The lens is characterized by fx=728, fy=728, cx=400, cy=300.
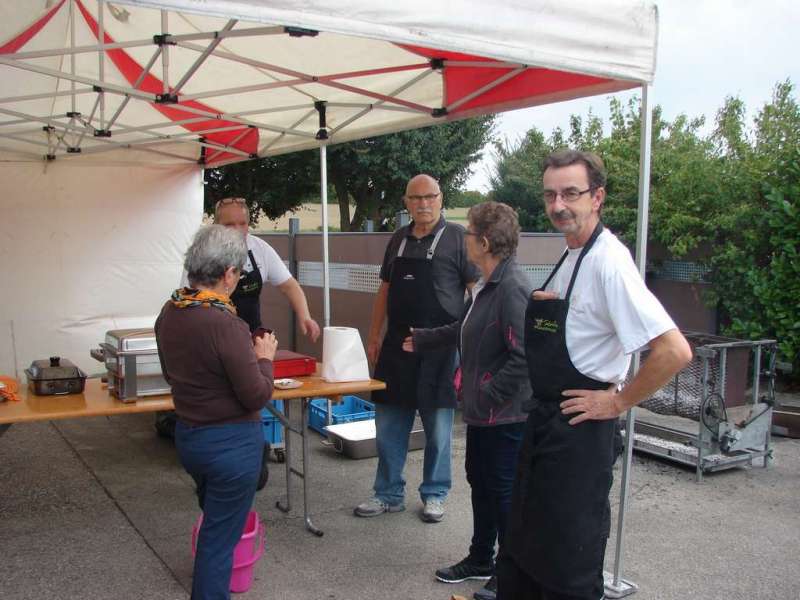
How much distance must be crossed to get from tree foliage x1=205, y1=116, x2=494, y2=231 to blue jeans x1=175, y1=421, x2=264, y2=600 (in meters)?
13.4

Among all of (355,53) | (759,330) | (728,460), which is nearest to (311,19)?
(355,53)

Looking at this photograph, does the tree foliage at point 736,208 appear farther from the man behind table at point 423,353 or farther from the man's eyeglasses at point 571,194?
the man's eyeglasses at point 571,194

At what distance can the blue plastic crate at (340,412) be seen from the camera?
19.2 feet

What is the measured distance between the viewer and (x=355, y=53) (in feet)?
15.1

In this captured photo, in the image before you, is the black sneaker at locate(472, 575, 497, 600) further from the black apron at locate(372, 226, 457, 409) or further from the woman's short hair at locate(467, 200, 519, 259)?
the woman's short hair at locate(467, 200, 519, 259)

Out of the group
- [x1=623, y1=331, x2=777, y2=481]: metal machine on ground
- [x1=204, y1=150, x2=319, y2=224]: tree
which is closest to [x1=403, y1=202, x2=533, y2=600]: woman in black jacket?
[x1=623, y1=331, x2=777, y2=481]: metal machine on ground

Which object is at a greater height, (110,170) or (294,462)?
(110,170)

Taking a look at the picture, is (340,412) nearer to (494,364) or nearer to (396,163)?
(494,364)

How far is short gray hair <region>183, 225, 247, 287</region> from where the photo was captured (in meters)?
2.63

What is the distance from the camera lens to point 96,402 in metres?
3.42

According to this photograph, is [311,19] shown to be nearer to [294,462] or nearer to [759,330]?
[294,462]

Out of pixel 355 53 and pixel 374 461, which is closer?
pixel 355 53

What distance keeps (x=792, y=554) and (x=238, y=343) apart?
10.4 ft

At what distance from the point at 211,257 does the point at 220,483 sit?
83 centimetres
